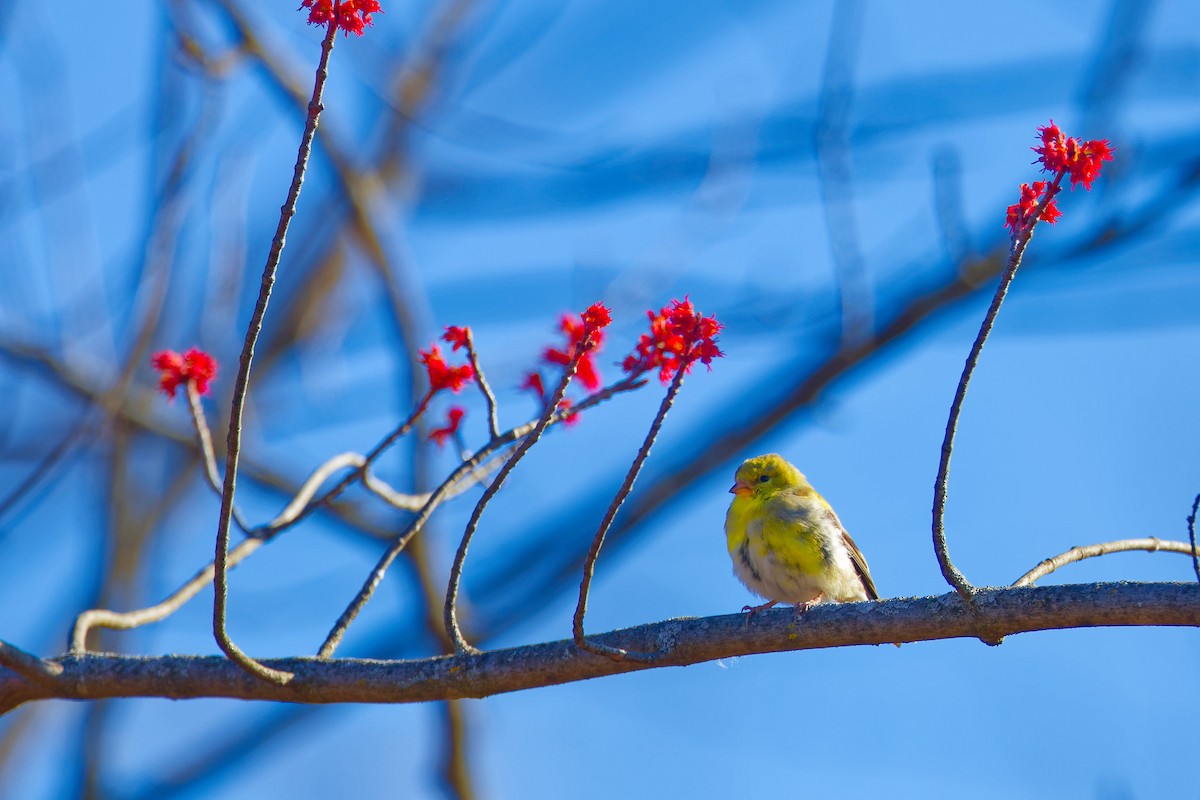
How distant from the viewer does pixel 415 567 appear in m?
6.27

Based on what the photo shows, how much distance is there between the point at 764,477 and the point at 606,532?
2948 mm

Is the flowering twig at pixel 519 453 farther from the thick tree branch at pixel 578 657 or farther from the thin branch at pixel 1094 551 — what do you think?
the thin branch at pixel 1094 551

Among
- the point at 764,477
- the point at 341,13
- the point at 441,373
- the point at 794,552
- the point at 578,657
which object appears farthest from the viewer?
the point at 764,477

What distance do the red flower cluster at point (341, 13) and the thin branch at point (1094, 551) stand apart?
5.76ft

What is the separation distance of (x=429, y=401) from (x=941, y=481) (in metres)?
1.37

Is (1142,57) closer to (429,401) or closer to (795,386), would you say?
(795,386)

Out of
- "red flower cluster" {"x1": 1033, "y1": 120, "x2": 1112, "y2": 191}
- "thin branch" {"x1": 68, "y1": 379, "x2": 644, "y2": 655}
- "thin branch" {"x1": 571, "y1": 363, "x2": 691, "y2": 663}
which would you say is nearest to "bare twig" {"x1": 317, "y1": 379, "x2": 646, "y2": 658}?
"thin branch" {"x1": 68, "y1": 379, "x2": 644, "y2": 655}

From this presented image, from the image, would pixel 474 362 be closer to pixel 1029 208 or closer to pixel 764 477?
pixel 1029 208

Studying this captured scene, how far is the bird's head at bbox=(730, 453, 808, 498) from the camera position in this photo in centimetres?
517

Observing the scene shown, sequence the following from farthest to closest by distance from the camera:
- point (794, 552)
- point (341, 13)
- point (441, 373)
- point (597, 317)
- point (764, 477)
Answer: point (764, 477)
point (794, 552)
point (441, 373)
point (597, 317)
point (341, 13)

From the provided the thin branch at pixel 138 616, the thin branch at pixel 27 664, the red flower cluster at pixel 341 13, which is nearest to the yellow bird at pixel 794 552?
the thin branch at pixel 138 616

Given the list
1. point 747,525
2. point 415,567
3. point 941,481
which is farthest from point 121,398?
point 941,481

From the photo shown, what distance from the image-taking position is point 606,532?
94.2 inches

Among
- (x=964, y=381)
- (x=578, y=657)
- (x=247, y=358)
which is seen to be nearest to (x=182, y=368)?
(x=247, y=358)
